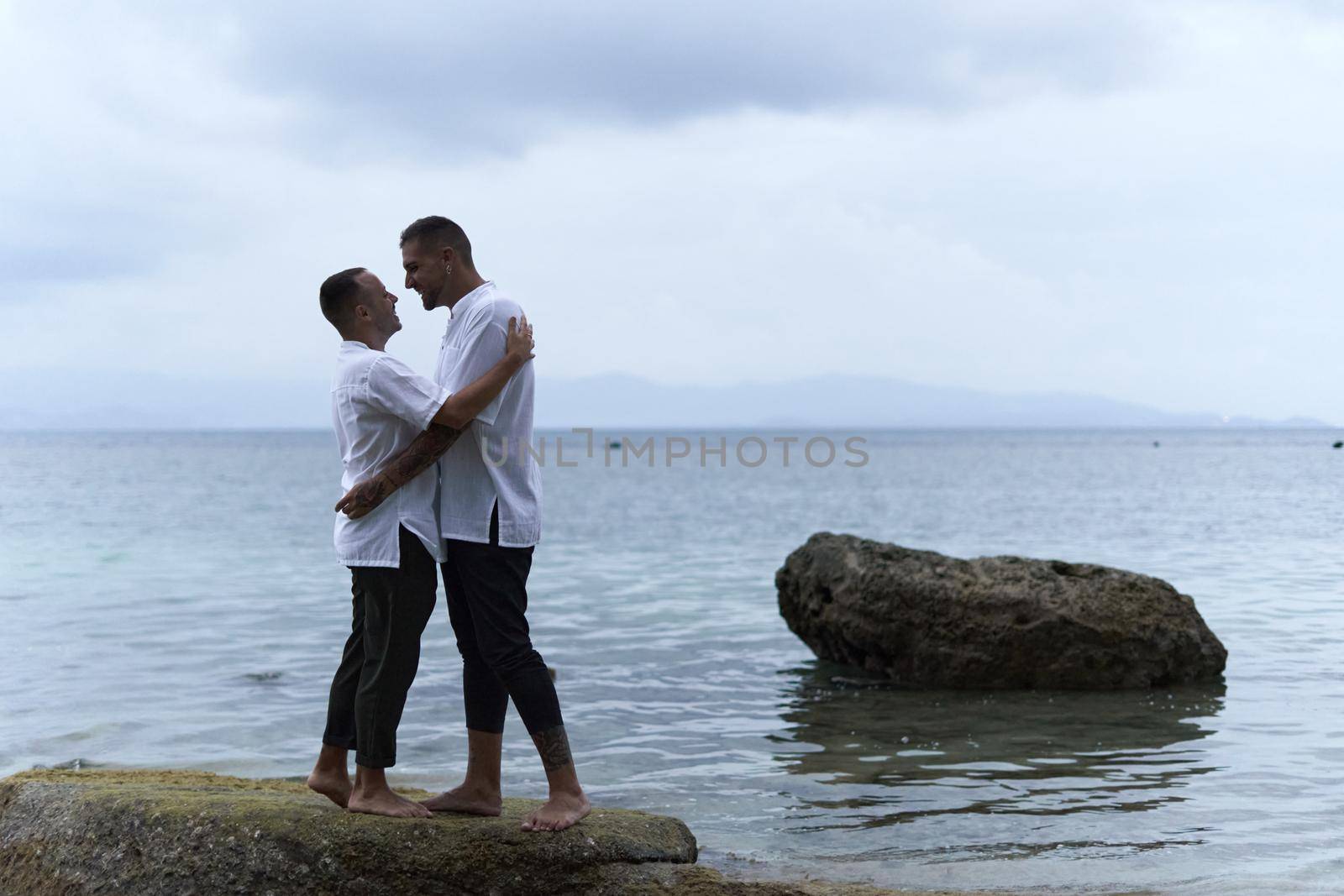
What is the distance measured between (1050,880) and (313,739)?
19.8ft

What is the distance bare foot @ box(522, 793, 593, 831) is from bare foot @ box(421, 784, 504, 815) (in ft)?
0.76

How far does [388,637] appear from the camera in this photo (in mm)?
4688

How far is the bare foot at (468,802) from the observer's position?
4.97 metres

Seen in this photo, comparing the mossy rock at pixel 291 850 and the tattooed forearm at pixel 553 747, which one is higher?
the tattooed forearm at pixel 553 747

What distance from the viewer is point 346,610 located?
1661 centimetres

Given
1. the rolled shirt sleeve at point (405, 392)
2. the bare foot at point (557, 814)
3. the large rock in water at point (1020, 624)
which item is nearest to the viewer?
the rolled shirt sleeve at point (405, 392)

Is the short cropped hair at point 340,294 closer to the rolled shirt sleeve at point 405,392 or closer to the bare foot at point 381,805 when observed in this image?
the rolled shirt sleeve at point 405,392

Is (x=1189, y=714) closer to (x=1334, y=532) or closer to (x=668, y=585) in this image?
(x=668, y=585)

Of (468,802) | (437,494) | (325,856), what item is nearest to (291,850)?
(325,856)

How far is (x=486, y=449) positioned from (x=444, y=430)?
190mm

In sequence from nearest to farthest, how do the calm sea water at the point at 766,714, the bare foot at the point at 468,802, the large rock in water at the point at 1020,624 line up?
the bare foot at the point at 468,802
the calm sea water at the point at 766,714
the large rock in water at the point at 1020,624

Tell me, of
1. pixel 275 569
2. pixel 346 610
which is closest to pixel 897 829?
pixel 346 610

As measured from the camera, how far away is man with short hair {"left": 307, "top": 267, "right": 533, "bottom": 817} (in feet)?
14.9

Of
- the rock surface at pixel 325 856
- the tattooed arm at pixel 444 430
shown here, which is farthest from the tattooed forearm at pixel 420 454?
the rock surface at pixel 325 856
